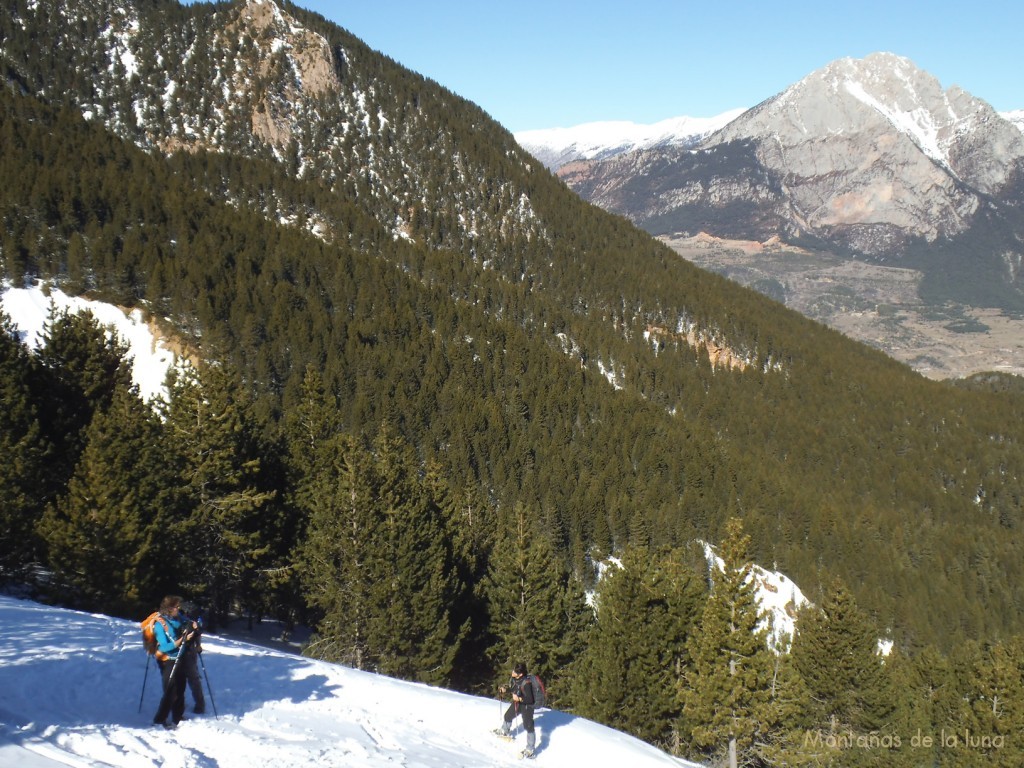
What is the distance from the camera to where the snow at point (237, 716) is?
10508 millimetres

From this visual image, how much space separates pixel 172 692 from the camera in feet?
37.9

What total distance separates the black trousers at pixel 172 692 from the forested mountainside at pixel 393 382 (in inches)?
437

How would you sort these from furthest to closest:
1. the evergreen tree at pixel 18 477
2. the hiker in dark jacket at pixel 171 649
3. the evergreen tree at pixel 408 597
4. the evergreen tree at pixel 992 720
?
1. the evergreen tree at pixel 992 720
2. the evergreen tree at pixel 408 597
3. the evergreen tree at pixel 18 477
4. the hiker in dark jacket at pixel 171 649

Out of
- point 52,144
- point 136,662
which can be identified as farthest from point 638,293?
point 136,662

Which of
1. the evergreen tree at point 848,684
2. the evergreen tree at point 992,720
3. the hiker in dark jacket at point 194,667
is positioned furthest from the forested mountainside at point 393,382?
the evergreen tree at point 992,720

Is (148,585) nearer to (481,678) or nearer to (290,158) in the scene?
(481,678)

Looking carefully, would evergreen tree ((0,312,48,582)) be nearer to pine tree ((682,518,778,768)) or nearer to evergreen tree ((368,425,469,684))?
evergreen tree ((368,425,469,684))

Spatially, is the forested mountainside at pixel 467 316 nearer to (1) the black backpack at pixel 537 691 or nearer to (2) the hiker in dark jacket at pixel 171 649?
(1) the black backpack at pixel 537 691

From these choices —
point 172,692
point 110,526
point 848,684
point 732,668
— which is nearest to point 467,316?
point 848,684

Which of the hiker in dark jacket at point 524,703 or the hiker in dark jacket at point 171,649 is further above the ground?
the hiker in dark jacket at point 171,649

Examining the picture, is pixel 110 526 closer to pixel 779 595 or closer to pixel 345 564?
pixel 345 564

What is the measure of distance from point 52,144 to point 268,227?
3047 cm

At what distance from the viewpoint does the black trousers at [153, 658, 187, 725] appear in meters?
11.4

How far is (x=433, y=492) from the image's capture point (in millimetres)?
35438
